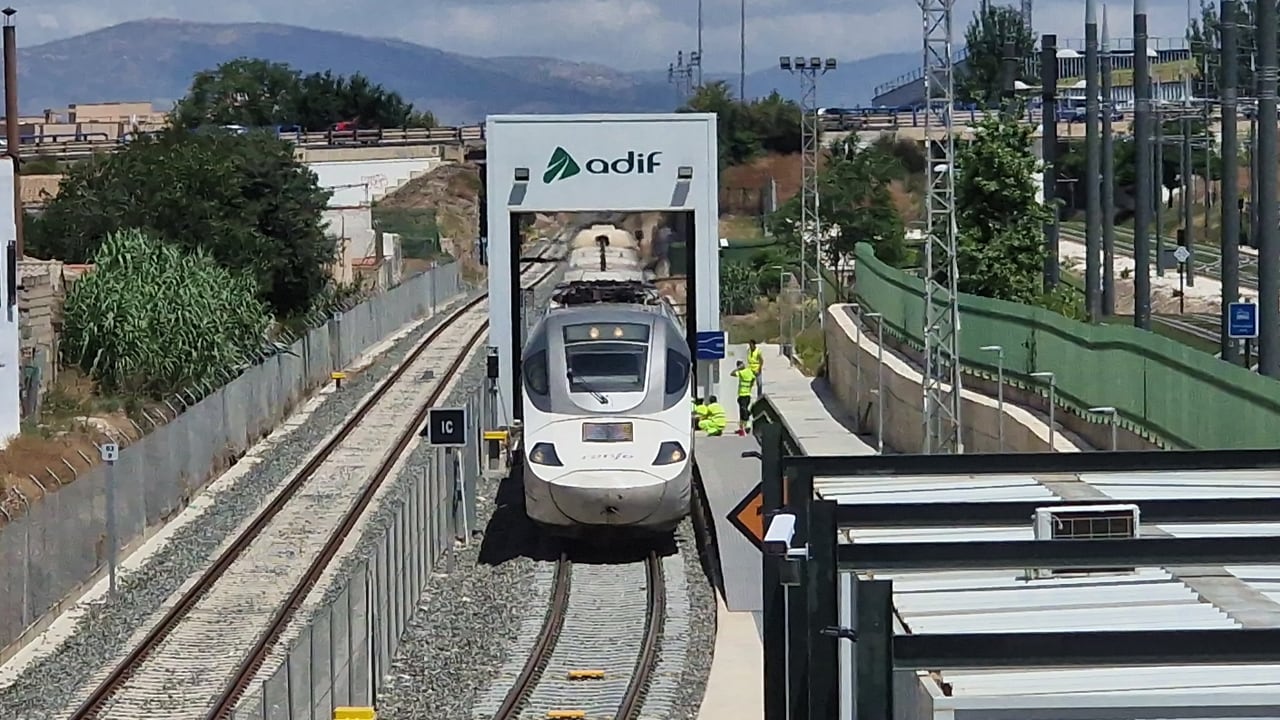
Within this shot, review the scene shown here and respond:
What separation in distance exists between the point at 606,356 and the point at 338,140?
88.0 m

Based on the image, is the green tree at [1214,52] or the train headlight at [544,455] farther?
the green tree at [1214,52]

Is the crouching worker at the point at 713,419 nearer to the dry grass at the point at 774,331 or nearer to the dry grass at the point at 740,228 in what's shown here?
the dry grass at the point at 774,331

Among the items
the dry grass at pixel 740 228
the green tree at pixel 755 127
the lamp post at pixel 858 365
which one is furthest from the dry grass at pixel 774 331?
the green tree at pixel 755 127

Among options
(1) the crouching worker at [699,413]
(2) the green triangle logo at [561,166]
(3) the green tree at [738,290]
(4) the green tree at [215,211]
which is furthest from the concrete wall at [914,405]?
(4) the green tree at [215,211]

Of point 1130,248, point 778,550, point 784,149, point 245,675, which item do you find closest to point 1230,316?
point 245,675

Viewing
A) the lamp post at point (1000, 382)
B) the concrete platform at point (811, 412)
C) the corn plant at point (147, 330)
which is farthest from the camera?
the corn plant at point (147, 330)

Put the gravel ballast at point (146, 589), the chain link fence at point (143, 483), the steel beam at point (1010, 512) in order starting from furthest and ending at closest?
the chain link fence at point (143, 483) → the gravel ballast at point (146, 589) → the steel beam at point (1010, 512)

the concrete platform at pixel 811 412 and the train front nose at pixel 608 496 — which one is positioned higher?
the train front nose at pixel 608 496

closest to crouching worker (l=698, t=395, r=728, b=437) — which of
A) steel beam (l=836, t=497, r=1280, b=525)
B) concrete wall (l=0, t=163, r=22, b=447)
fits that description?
concrete wall (l=0, t=163, r=22, b=447)

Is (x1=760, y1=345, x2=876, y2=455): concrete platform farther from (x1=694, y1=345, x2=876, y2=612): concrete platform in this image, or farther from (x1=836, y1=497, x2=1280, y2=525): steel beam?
(x1=836, y1=497, x2=1280, y2=525): steel beam

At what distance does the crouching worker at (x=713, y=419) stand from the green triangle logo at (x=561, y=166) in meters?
4.13

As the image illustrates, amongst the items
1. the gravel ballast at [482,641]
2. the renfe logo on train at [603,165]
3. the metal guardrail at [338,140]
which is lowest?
the gravel ballast at [482,641]

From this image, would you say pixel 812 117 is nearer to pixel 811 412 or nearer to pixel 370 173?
pixel 811 412

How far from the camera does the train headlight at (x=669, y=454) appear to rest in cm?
2261
